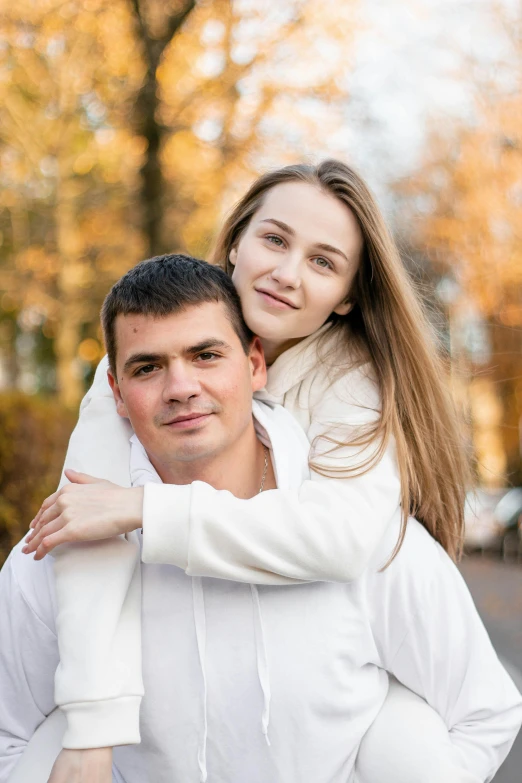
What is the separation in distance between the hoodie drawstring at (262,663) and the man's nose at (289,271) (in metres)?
1.04

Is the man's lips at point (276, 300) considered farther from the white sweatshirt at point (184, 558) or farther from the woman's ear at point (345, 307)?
the white sweatshirt at point (184, 558)

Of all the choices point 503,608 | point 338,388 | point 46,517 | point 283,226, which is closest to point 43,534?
point 46,517

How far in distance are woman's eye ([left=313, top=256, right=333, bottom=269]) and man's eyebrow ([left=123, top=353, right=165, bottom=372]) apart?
776 mm

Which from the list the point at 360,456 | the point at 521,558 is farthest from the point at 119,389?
the point at 521,558

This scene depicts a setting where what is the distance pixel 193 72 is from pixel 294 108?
1525 millimetres

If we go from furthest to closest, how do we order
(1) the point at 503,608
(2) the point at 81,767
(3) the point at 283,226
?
1. (1) the point at 503,608
2. (3) the point at 283,226
3. (2) the point at 81,767

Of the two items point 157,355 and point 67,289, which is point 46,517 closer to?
point 157,355

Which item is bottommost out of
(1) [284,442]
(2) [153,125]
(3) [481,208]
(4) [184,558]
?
(4) [184,558]

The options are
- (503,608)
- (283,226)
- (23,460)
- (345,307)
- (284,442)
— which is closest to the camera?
(284,442)

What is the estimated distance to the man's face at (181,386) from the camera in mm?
2635

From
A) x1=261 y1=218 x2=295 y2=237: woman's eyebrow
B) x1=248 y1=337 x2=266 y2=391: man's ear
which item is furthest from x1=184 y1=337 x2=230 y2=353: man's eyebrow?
x1=261 y1=218 x2=295 y2=237: woman's eyebrow

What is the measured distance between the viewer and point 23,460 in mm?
6973

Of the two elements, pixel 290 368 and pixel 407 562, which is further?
pixel 290 368

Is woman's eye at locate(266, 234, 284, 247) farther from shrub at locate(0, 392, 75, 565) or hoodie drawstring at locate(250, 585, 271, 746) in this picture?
shrub at locate(0, 392, 75, 565)
